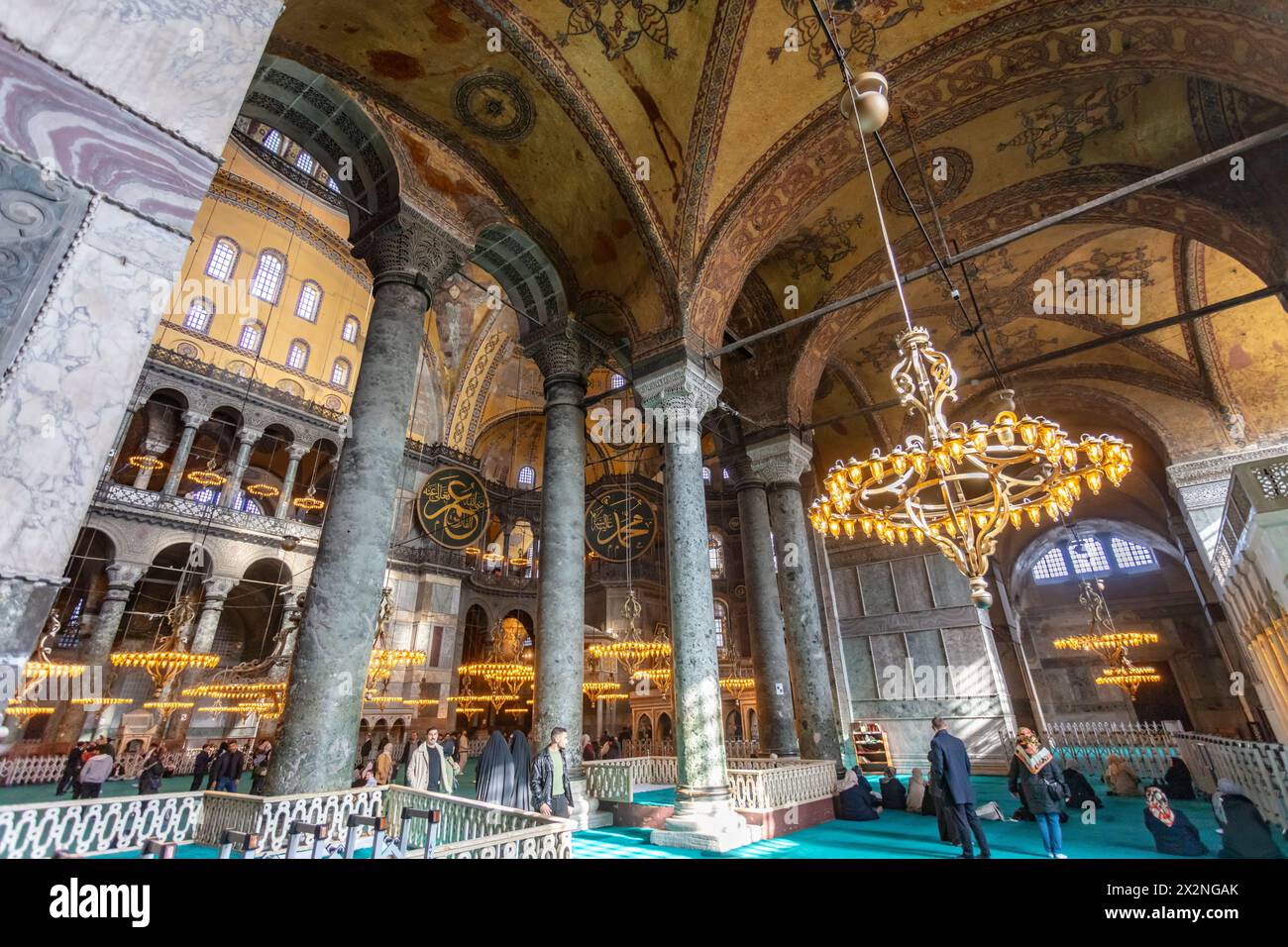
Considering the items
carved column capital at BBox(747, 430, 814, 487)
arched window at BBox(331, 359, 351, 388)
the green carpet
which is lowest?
the green carpet

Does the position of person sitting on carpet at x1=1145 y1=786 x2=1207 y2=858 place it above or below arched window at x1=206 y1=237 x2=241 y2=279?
below

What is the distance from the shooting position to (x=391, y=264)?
5.33 meters

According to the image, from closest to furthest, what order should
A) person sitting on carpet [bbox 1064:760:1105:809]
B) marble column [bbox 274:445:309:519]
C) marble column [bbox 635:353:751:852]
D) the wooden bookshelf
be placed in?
marble column [bbox 635:353:751:852] → person sitting on carpet [bbox 1064:760:1105:809] → the wooden bookshelf → marble column [bbox 274:445:309:519]

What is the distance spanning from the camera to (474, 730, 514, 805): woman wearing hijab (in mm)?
4449

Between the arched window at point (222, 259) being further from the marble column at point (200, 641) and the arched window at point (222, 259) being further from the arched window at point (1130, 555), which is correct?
the arched window at point (1130, 555)

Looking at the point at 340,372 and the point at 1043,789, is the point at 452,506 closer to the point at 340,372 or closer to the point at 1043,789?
the point at 1043,789

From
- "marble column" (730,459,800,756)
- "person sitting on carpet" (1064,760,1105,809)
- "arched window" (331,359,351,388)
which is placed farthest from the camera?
"arched window" (331,359,351,388)

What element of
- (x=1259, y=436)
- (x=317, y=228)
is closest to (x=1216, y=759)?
(x=1259, y=436)

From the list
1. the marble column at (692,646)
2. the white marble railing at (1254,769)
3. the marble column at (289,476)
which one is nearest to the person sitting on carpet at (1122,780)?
the white marble railing at (1254,769)

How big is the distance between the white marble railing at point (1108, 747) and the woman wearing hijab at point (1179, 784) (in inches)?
66.7

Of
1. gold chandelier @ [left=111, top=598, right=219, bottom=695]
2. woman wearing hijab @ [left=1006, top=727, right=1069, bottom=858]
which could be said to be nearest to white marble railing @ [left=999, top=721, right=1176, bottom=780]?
woman wearing hijab @ [left=1006, top=727, right=1069, bottom=858]

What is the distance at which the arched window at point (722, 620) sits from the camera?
18.7m

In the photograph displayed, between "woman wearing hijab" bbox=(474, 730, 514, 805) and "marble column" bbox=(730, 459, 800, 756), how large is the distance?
3.89m

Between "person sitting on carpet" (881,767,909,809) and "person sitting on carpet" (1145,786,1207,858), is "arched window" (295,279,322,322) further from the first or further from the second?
"person sitting on carpet" (1145,786,1207,858)
